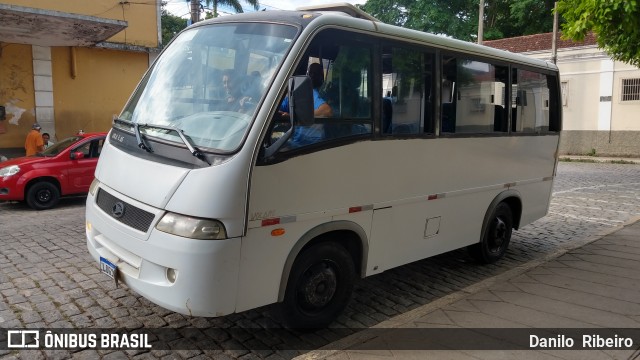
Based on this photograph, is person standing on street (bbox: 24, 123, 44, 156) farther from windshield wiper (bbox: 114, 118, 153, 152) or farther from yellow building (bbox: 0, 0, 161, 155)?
windshield wiper (bbox: 114, 118, 153, 152)

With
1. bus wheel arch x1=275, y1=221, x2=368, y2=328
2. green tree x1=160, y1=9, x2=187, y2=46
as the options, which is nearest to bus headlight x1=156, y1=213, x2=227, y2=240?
bus wheel arch x1=275, y1=221, x2=368, y2=328

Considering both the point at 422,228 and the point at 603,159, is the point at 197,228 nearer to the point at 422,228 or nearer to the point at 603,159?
the point at 422,228

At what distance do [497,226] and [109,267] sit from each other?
467 centimetres

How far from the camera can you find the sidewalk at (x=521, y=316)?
3.80 meters

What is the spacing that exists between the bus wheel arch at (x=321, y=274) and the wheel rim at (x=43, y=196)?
24.2 feet

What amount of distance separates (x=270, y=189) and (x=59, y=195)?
24.9 feet

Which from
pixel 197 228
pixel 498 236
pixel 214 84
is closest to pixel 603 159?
pixel 498 236

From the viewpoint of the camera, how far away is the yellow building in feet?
44.4

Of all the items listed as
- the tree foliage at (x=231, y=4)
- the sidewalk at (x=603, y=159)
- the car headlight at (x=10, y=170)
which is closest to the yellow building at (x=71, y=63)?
the car headlight at (x=10, y=170)

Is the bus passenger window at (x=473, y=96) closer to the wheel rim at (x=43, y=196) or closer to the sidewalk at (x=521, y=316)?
the sidewalk at (x=521, y=316)

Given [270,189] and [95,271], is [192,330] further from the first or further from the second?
[95,271]

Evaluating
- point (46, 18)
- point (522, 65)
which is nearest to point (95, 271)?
point (522, 65)

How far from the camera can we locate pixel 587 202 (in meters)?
11.0

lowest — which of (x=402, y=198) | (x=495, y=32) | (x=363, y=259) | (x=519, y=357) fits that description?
(x=519, y=357)
